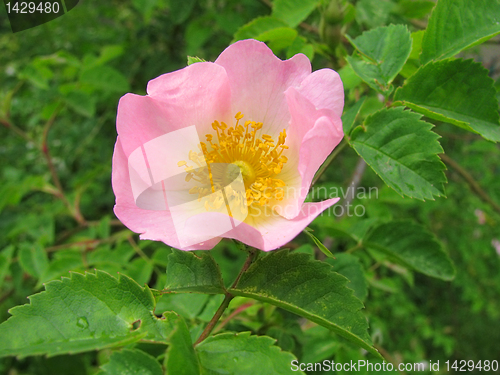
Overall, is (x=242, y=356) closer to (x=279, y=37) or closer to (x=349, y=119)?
(x=349, y=119)

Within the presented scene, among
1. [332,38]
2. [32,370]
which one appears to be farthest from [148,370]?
[32,370]

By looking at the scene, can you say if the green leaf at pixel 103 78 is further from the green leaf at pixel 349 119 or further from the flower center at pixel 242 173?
the green leaf at pixel 349 119

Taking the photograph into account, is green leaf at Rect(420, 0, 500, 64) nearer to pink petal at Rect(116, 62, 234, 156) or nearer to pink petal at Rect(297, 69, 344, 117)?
pink petal at Rect(297, 69, 344, 117)

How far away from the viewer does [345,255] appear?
4.28ft

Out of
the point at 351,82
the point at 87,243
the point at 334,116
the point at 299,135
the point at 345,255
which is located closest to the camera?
the point at 334,116

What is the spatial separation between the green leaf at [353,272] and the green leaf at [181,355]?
675 mm

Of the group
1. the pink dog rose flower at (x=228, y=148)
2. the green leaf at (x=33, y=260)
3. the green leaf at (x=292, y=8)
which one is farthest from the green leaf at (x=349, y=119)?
the green leaf at (x=33, y=260)

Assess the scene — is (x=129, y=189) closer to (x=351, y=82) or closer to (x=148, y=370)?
(x=148, y=370)

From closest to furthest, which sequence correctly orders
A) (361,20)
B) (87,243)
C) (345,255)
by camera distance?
(345,255)
(361,20)
(87,243)

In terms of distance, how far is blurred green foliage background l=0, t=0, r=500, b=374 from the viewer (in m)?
1.59

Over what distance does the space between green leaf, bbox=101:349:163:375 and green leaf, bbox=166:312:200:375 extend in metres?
0.07

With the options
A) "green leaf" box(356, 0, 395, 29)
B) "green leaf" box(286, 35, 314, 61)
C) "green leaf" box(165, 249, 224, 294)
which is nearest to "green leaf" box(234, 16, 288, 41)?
"green leaf" box(286, 35, 314, 61)

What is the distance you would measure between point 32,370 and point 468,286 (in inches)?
146

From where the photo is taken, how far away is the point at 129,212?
853 mm
